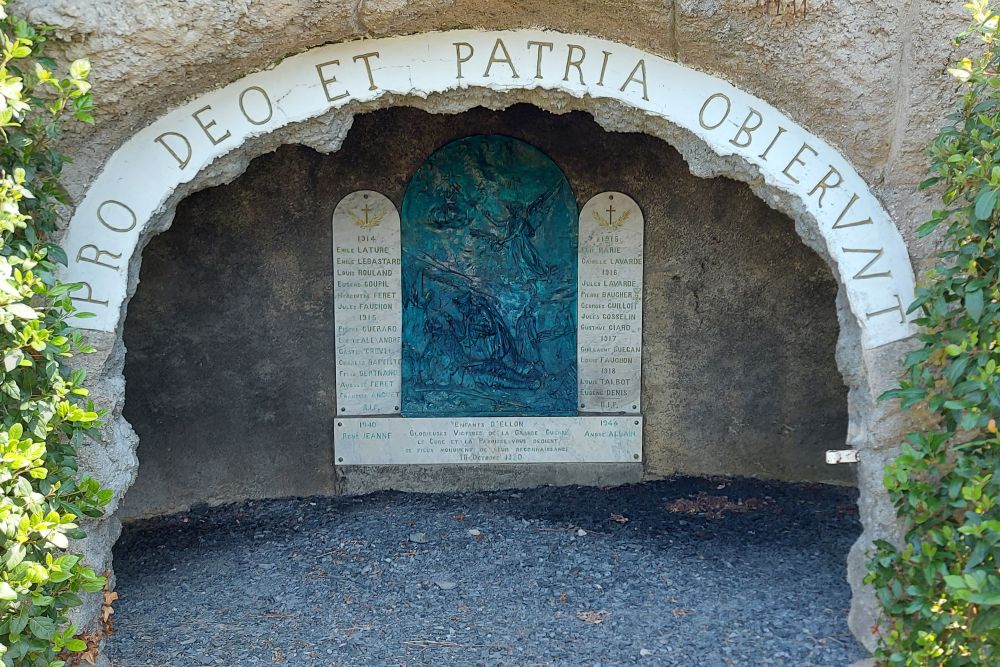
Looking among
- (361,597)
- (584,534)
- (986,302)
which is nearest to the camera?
(986,302)

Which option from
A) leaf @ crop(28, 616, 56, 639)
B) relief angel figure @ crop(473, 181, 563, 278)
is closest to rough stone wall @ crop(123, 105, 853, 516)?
relief angel figure @ crop(473, 181, 563, 278)

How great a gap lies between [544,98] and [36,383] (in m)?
2.18

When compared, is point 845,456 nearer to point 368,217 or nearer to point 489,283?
point 489,283

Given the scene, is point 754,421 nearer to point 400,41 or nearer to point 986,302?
point 986,302

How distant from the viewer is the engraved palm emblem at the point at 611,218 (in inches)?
224

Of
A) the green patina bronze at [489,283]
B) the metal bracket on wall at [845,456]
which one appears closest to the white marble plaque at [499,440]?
the green patina bronze at [489,283]

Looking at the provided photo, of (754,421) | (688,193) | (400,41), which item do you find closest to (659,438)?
(754,421)

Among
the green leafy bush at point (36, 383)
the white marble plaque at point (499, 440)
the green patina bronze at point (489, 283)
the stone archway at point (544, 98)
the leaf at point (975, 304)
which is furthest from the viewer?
the white marble plaque at point (499, 440)

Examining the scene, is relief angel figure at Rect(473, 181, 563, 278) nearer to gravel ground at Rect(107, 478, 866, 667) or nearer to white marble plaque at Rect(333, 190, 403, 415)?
white marble plaque at Rect(333, 190, 403, 415)

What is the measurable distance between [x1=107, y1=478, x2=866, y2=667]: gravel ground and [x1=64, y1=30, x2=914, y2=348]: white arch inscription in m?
1.49

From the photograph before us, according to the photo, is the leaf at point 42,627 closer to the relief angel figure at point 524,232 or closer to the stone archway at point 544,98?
the stone archway at point 544,98

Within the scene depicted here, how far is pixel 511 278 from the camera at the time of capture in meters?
5.76

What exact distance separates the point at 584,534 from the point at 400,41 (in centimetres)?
285

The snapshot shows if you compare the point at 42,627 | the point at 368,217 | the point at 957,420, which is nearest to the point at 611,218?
the point at 368,217
